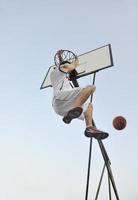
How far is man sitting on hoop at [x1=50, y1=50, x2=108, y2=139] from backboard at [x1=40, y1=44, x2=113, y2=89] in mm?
643

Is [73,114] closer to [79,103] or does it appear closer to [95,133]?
[79,103]

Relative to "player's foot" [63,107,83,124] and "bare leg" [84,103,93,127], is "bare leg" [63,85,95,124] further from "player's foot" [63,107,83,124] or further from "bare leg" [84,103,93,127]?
"bare leg" [84,103,93,127]

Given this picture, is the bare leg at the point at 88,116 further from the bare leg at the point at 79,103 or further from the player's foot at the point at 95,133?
the bare leg at the point at 79,103

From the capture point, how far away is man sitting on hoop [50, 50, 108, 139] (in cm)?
486

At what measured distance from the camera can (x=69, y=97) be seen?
5059 millimetres

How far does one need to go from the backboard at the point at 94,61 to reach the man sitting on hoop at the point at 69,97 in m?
0.64

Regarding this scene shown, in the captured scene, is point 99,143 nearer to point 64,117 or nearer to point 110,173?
A: point 110,173

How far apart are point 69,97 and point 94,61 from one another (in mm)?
1439

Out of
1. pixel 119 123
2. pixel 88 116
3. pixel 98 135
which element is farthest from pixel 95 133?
pixel 119 123

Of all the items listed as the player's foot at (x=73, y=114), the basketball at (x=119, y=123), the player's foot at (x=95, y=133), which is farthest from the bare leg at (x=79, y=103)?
the basketball at (x=119, y=123)

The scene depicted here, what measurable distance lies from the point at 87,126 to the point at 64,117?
1.34 feet

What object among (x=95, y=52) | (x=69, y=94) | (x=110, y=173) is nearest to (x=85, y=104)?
(x=69, y=94)

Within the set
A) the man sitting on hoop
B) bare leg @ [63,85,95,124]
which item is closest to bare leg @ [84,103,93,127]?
the man sitting on hoop

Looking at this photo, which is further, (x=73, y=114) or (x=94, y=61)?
(x=94, y=61)
